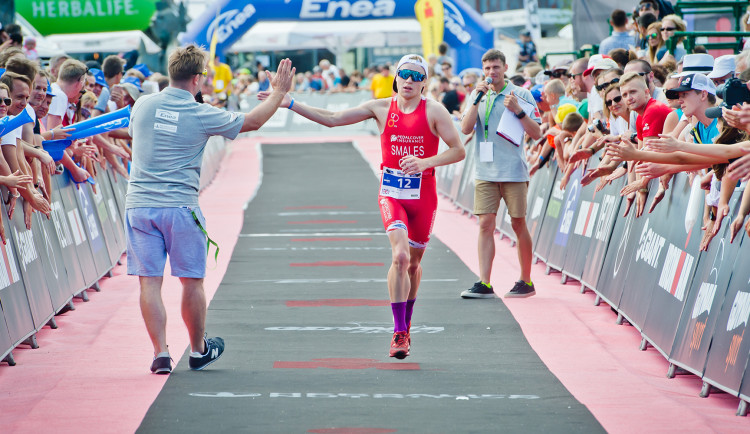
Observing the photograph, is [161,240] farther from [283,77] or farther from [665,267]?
[665,267]

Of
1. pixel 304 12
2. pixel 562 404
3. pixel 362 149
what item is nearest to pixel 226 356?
pixel 562 404

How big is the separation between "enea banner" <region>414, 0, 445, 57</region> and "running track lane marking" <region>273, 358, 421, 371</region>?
28359 mm

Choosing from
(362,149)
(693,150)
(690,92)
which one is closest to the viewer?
(693,150)

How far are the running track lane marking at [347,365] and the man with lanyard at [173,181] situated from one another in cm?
61

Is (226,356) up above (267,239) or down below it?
above

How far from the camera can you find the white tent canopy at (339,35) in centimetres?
4294

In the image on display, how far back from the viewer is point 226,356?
7555 mm

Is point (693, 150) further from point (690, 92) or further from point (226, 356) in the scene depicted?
point (226, 356)

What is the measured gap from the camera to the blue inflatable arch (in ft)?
116

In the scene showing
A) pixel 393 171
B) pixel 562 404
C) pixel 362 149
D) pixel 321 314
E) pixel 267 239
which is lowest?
pixel 362 149

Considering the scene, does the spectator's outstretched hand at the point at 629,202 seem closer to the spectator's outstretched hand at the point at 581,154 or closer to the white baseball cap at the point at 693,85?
the spectator's outstretched hand at the point at 581,154

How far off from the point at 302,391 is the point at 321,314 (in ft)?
9.15

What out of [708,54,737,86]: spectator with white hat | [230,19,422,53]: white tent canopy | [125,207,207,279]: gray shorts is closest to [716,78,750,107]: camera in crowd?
[708,54,737,86]: spectator with white hat

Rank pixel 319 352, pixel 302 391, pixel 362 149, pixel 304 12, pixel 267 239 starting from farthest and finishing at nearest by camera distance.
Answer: pixel 304 12
pixel 362 149
pixel 267 239
pixel 319 352
pixel 302 391
